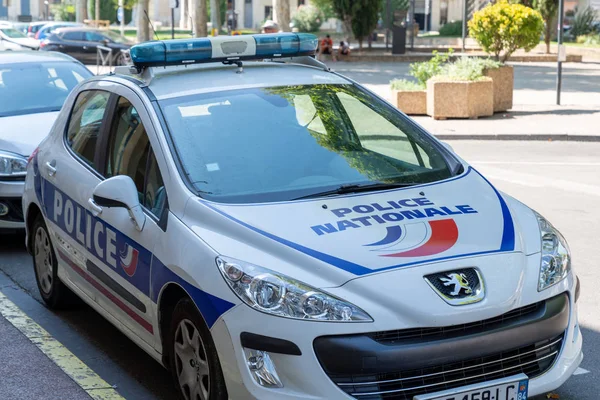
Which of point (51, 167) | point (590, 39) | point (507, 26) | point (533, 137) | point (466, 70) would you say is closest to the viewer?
point (51, 167)

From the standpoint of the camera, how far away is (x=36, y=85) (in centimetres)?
967

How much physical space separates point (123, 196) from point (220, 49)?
48.1 inches

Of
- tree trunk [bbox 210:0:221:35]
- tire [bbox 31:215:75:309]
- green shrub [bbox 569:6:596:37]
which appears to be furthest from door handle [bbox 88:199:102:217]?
green shrub [bbox 569:6:596:37]

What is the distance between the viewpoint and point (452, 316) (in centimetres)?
380

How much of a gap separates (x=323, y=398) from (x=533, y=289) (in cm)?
99

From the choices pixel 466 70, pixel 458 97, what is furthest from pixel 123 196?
pixel 466 70

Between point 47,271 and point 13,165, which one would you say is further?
point 13,165

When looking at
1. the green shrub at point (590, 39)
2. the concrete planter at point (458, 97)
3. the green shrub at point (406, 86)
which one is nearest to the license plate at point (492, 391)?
the concrete planter at point (458, 97)

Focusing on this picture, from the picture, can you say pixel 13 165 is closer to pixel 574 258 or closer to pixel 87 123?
pixel 87 123

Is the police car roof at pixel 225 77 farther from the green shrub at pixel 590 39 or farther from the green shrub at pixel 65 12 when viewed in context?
the green shrub at pixel 65 12

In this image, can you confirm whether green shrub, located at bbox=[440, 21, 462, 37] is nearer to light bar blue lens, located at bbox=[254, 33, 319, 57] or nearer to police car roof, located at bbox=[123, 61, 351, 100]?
light bar blue lens, located at bbox=[254, 33, 319, 57]

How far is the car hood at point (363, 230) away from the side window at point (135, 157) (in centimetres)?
42

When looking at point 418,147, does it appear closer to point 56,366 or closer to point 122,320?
point 122,320

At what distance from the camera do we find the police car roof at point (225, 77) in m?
5.20
